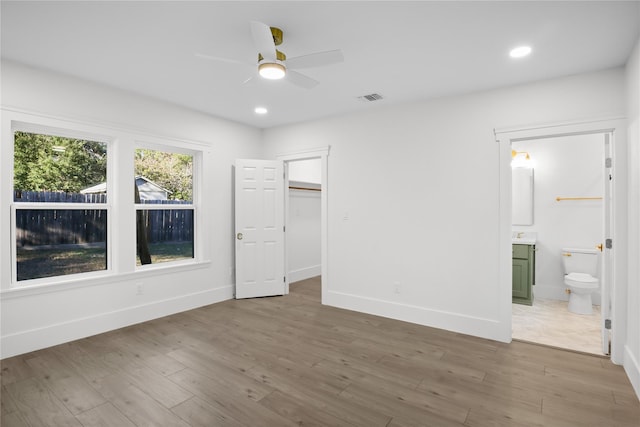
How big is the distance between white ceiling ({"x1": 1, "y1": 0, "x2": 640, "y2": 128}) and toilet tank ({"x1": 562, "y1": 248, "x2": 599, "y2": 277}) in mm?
2583

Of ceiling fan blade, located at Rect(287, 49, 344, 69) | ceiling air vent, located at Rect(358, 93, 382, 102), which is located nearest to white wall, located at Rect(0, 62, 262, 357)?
ceiling air vent, located at Rect(358, 93, 382, 102)

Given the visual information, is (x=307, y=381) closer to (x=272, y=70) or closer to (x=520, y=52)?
(x=272, y=70)

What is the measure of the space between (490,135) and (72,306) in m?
4.67

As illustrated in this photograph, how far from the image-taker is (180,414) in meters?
2.13

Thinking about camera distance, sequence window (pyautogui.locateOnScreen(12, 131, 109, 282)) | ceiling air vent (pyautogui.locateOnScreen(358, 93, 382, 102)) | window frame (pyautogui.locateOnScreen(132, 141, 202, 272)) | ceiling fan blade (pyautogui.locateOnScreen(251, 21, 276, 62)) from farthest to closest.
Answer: window frame (pyautogui.locateOnScreen(132, 141, 202, 272)), ceiling air vent (pyautogui.locateOnScreen(358, 93, 382, 102)), window (pyautogui.locateOnScreen(12, 131, 109, 282)), ceiling fan blade (pyautogui.locateOnScreen(251, 21, 276, 62))

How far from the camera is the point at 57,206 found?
11.0 ft

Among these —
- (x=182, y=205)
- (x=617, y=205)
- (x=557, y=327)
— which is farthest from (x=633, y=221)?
(x=182, y=205)

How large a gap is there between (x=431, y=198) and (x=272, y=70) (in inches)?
92.9

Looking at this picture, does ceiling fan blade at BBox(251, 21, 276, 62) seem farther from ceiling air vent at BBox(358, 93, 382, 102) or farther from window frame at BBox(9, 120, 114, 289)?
window frame at BBox(9, 120, 114, 289)

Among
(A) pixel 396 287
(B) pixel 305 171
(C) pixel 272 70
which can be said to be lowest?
(A) pixel 396 287

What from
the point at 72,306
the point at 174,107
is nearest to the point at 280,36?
the point at 174,107

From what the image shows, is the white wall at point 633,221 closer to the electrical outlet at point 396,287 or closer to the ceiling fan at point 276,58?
the electrical outlet at point 396,287

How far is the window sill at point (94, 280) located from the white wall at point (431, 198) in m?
1.99

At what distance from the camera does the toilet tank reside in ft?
14.3
